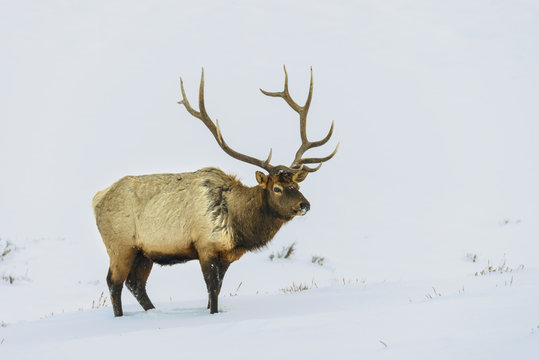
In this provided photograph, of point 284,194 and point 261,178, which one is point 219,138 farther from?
point 284,194

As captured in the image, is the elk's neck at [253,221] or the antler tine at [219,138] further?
the antler tine at [219,138]

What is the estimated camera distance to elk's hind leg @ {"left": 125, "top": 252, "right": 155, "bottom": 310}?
31.5 ft

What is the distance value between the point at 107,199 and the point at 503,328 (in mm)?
5412

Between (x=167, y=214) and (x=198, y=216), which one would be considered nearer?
(x=198, y=216)

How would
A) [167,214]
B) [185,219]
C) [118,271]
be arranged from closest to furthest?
[185,219] → [167,214] → [118,271]

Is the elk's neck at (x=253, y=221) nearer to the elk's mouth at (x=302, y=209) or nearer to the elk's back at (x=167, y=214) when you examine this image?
the elk's back at (x=167, y=214)

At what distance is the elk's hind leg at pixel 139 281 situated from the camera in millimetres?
9602

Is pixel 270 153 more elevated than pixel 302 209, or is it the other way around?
pixel 270 153

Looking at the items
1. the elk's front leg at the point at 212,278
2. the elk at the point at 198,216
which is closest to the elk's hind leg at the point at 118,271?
the elk at the point at 198,216

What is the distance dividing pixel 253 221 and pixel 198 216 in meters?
0.65

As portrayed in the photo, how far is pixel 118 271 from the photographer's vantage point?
923cm

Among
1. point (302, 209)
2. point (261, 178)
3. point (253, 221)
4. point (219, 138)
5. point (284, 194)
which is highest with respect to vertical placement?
point (219, 138)

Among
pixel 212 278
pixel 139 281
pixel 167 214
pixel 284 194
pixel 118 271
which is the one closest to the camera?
pixel 212 278

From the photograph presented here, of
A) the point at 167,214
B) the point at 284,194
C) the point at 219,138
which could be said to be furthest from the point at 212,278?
the point at 219,138
